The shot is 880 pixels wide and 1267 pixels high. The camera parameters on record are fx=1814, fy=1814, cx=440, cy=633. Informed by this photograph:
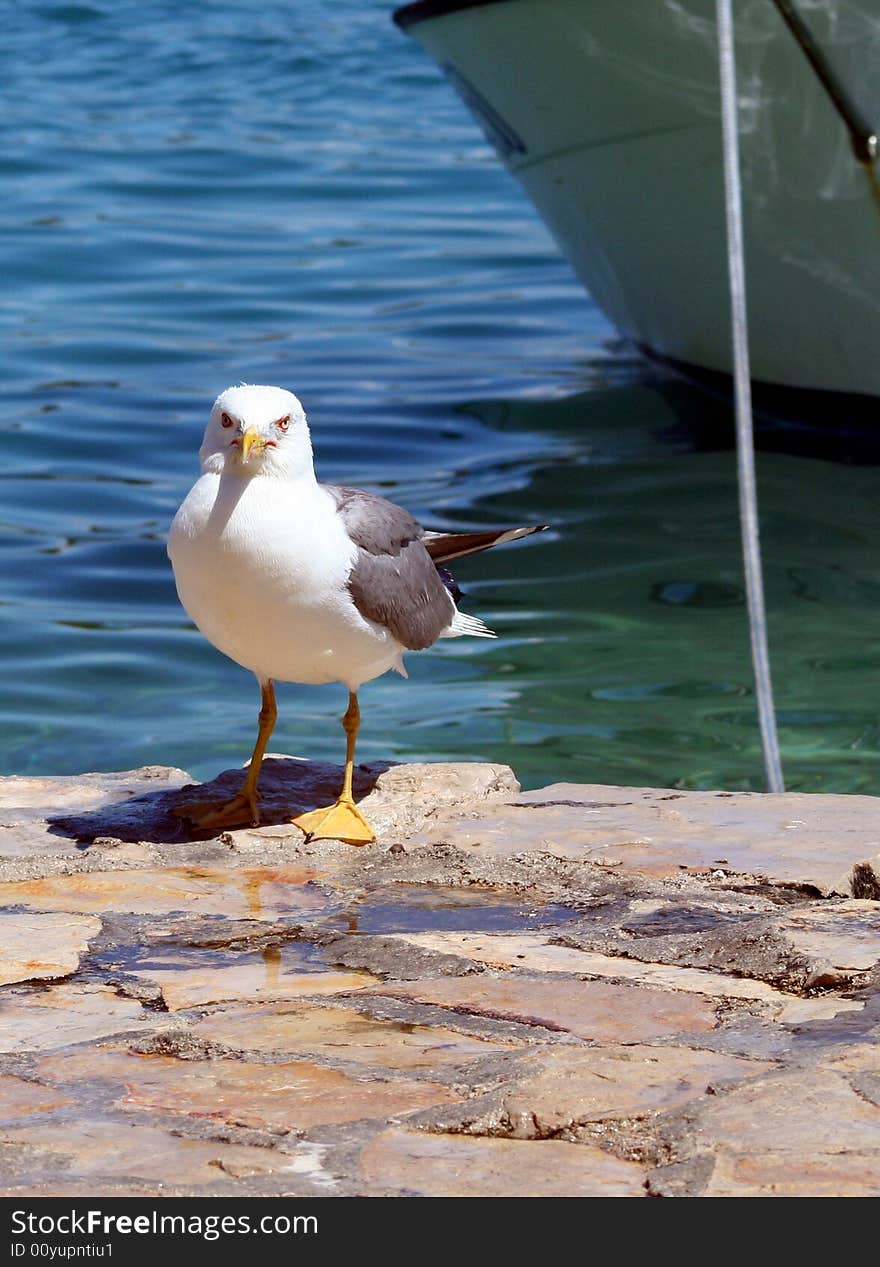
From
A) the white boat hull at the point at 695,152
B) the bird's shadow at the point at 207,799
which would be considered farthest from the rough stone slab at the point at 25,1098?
the white boat hull at the point at 695,152

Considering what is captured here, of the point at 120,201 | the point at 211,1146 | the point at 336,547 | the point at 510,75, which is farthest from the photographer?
the point at 120,201

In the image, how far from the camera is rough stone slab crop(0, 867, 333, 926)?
11.2ft

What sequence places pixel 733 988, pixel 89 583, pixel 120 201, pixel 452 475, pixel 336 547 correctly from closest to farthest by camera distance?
pixel 733 988
pixel 336 547
pixel 89 583
pixel 452 475
pixel 120 201

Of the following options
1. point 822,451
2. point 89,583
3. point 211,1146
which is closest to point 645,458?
point 822,451

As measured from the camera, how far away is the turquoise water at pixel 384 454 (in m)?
6.43

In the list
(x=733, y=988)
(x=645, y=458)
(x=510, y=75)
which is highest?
(x=510, y=75)

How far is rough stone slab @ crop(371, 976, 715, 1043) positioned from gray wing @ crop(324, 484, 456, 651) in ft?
3.53

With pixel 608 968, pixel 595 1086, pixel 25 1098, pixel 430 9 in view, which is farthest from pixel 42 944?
pixel 430 9

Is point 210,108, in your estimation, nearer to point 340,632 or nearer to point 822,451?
point 822,451

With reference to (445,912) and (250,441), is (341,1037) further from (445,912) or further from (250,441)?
(250,441)

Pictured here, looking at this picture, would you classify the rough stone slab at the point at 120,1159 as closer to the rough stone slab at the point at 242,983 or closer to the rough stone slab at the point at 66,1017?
the rough stone slab at the point at 66,1017

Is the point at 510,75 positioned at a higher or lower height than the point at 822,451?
higher

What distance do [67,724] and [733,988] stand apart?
3990mm

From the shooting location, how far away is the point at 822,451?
9.36 metres
